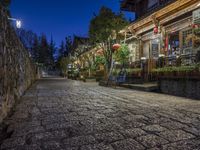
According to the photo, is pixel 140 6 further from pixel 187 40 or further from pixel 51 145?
pixel 51 145

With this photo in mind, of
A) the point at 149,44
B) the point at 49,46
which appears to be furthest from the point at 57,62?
the point at 149,44

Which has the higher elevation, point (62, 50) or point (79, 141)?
point (62, 50)

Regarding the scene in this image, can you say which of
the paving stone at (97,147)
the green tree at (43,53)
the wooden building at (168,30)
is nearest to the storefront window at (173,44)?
the wooden building at (168,30)

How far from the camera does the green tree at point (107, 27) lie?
1161 centimetres

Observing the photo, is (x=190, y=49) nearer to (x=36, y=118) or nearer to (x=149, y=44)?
(x=149, y=44)

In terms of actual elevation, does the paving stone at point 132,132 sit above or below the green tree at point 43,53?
below

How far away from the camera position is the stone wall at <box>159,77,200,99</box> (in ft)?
20.4

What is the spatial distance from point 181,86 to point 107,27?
6385 millimetres

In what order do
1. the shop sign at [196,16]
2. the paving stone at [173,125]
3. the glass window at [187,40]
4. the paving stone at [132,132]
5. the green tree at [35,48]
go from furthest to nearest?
the green tree at [35,48] → the glass window at [187,40] → the shop sign at [196,16] → the paving stone at [173,125] → the paving stone at [132,132]

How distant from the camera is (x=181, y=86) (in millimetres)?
6879

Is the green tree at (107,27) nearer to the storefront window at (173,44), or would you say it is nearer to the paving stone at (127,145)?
the storefront window at (173,44)

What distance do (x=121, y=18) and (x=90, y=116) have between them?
9.69 m

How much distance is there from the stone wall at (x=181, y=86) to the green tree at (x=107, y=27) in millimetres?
4703

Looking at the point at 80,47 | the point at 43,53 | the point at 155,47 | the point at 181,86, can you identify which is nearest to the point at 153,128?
the point at 181,86
